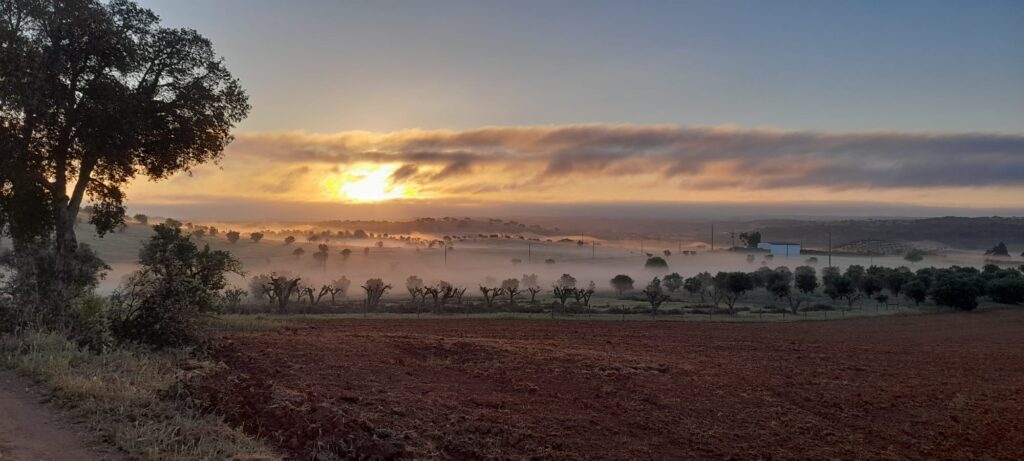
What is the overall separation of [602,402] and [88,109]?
38.7ft

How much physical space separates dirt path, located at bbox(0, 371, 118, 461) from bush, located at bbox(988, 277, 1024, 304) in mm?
58248

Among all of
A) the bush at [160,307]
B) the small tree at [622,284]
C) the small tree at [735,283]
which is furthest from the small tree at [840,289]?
the bush at [160,307]

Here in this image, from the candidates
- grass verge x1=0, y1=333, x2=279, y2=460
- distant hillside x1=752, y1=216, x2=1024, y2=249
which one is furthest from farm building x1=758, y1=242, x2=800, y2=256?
grass verge x1=0, y1=333, x2=279, y2=460

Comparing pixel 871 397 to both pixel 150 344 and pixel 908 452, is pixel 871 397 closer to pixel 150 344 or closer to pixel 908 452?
pixel 908 452

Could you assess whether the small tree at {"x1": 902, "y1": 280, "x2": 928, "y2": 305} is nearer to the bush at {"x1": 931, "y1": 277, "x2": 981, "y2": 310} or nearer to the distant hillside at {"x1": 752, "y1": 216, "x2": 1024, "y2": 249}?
the bush at {"x1": 931, "y1": 277, "x2": 981, "y2": 310}

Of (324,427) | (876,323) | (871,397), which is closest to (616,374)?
(871,397)

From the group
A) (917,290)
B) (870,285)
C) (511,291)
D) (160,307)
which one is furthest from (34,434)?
(870,285)

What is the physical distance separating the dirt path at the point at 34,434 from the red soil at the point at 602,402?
1630 mm

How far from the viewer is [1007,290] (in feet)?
159

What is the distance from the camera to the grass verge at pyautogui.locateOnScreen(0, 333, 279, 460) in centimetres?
689

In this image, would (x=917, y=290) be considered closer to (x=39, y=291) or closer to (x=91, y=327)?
(x=91, y=327)

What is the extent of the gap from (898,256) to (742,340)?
5005 inches

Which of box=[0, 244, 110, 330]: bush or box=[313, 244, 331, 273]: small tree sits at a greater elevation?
box=[313, 244, 331, 273]: small tree

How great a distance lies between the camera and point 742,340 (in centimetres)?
2544
